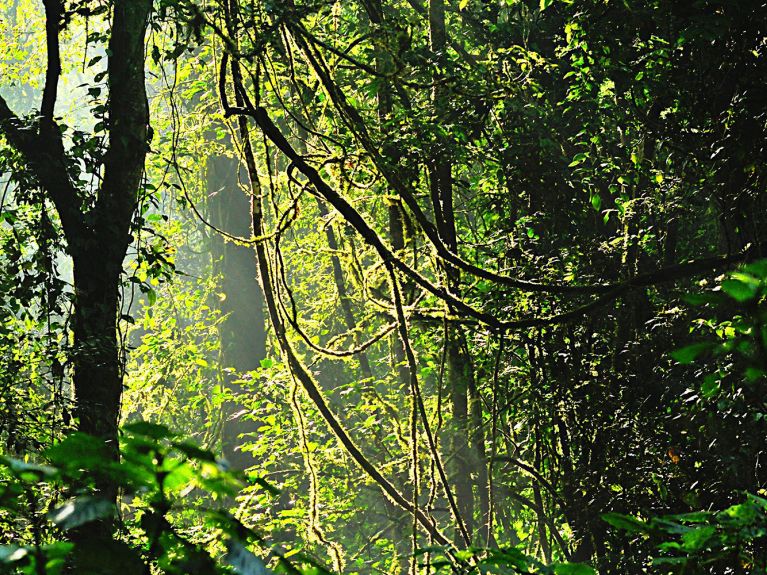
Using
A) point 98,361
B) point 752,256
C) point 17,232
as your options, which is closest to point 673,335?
point 752,256

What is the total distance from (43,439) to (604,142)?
4960 millimetres

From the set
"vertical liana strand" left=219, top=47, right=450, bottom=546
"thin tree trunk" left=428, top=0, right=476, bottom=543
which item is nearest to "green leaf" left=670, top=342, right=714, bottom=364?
"vertical liana strand" left=219, top=47, right=450, bottom=546

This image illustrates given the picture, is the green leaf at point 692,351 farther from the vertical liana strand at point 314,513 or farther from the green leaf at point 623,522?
the vertical liana strand at point 314,513

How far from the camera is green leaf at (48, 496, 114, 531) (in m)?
0.94

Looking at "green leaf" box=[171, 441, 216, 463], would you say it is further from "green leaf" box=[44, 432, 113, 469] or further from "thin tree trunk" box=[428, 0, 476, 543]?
"thin tree trunk" box=[428, 0, 476, 543]

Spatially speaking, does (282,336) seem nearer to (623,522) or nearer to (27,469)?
(623,522)

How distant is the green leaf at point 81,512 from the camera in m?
0.94

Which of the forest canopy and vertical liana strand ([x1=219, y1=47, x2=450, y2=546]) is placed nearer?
vertical liana strand ([x1=219, y1=47, x2=450, y2=546])

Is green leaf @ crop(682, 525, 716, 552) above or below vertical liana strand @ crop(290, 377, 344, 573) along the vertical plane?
below

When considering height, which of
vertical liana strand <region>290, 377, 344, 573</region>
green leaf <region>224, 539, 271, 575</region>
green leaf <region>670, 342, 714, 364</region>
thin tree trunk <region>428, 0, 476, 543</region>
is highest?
thin tree trunk <region>428, 0, 476, 543</region>

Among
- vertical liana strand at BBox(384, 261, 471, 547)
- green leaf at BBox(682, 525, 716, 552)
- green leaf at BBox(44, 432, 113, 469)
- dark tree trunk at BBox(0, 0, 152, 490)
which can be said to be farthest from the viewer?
dark tree trunk at BBox(0, 0, 152, 490)

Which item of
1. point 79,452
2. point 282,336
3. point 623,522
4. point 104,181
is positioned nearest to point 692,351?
point 623,522

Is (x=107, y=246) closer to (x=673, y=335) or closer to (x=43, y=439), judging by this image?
(x=43, y=439)

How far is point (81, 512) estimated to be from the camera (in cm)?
97
